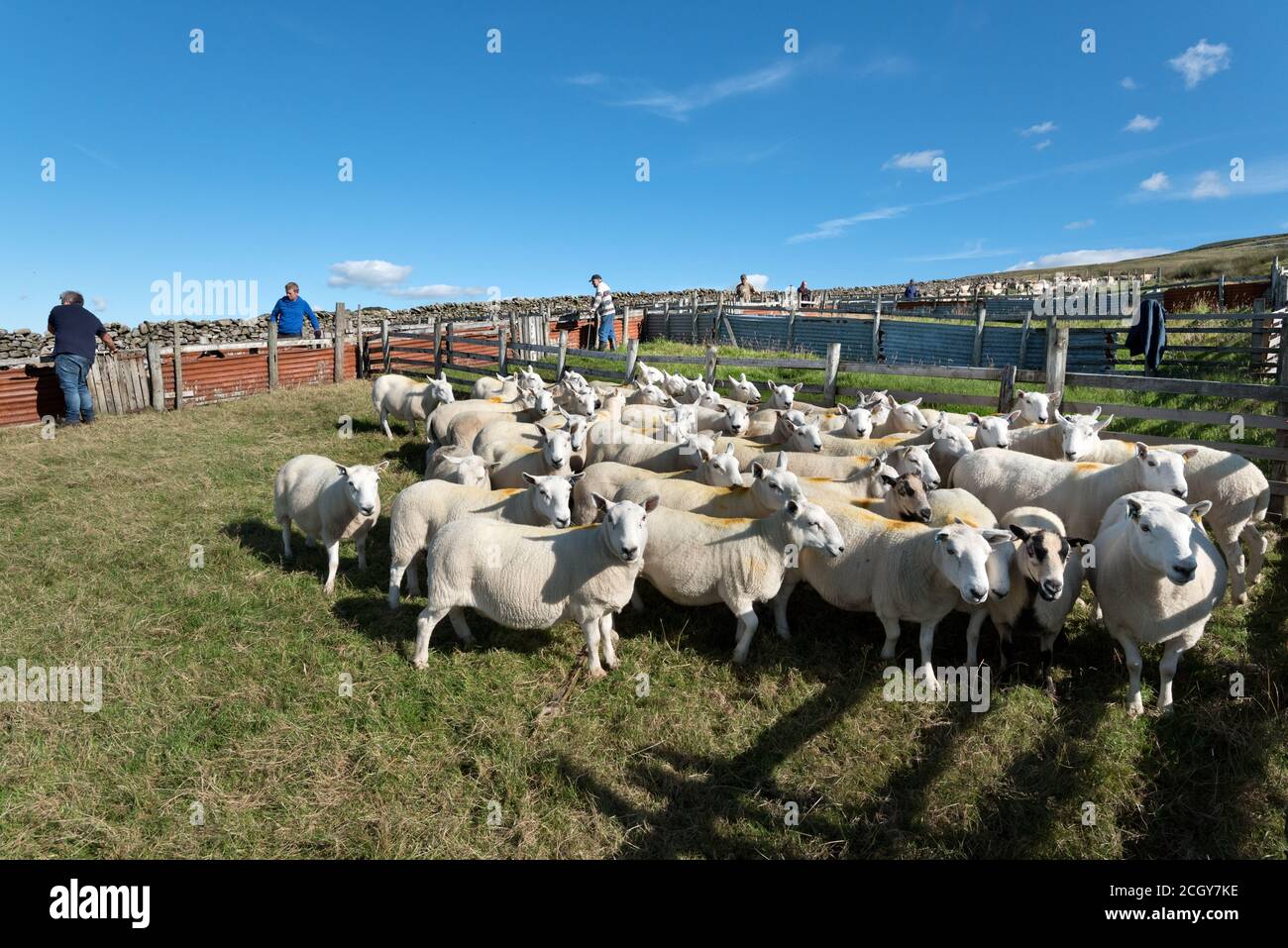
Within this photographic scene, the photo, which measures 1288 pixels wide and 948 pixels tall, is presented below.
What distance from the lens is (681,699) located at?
492 centimetres

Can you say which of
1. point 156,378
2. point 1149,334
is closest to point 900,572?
point 1149,334

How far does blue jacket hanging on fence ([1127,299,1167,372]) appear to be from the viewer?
48.9 ft

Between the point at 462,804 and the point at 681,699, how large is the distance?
1.60 metres

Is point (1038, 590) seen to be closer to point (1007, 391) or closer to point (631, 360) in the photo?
point (1007, 391)

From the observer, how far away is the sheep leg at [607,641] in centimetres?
530

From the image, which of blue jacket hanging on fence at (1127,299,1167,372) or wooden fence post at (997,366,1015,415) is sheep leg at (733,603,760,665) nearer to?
wooden fence post at (997,366,1015,415)

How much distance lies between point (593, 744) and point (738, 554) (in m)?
1.80

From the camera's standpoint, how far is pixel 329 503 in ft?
22.9

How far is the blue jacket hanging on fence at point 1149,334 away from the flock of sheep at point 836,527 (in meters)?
8.31

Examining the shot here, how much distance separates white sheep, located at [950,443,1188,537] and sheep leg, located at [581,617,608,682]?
4065 mm

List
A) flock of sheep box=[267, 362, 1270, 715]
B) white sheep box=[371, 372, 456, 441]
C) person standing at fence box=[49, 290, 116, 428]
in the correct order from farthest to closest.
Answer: person standing at fence box=[49, 290, 116, 428]
white sheep box=[371, 372, 456, 441]
flock of sheep box=[267, 362, 1270, 715]

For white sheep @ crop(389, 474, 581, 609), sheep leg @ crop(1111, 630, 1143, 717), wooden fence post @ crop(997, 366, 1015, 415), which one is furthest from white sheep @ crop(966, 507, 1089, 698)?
wooden fence post @ crop(997, 366, 1015, 415)
